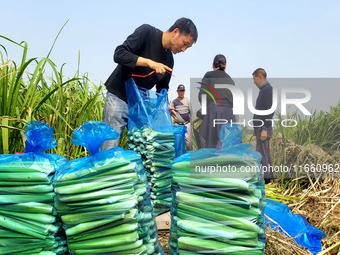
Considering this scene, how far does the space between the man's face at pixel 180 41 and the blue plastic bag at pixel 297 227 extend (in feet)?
4.67

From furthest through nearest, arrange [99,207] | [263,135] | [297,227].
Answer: [263,135] → [297,227] → [99,207]

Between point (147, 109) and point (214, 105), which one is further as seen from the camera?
point (214, 105)

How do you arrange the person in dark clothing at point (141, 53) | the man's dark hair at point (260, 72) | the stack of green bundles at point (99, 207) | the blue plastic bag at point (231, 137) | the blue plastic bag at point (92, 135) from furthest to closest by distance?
the man's dark hair at point (260, 72) < the person in dark clothing at point (141, 53) < the blue plastic bag at point (231, 137) < the blue plastic bag at point (92, 135) < the stack of green bundles at point (99, 207)

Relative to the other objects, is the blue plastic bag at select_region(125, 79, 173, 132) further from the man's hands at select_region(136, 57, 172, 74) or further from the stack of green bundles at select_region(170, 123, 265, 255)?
the stack of green bundles at select_region(170, 123, 265, 255)

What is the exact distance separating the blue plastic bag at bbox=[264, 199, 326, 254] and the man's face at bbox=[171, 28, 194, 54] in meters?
1.42

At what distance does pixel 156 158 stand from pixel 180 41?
970mm

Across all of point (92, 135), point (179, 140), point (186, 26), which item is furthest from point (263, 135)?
point (92, 135)

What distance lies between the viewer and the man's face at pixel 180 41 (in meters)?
2.83

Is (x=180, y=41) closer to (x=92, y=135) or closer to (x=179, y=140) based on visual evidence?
(x=179, y=140)

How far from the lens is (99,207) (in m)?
1.47

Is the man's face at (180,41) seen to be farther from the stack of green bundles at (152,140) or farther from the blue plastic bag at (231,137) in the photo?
the blue plastic bag at (231,137)

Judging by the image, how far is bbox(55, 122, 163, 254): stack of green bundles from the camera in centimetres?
147

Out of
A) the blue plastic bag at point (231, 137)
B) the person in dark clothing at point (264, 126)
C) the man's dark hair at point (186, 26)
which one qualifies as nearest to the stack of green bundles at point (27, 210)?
the blue plastic bag at point (231, 137)

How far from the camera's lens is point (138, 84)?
9.73 feet
